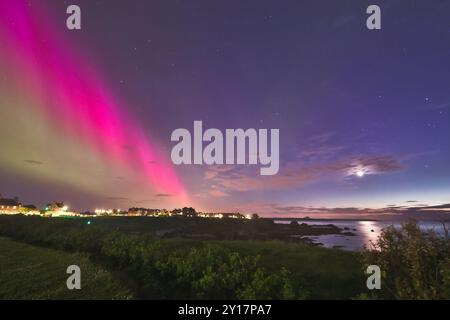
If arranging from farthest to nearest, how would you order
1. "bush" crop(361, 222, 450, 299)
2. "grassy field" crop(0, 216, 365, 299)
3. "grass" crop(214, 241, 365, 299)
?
"grass" crop(214, 241, 365, 299)
"grassy field" crop(0, 216, 365, 299)
"bush" crop(361, 222, 450, 299)

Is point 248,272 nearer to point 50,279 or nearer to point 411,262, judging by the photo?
point 411,262

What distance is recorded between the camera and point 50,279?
16.0 metres

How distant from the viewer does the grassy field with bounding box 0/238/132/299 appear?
13685 mm

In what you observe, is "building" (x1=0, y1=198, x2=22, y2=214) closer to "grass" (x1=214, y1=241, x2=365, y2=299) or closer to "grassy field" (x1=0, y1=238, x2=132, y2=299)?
"grassy field" (x1=0, y1=238, x2=132, y2=299)

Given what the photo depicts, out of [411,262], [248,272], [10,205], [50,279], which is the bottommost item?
[10,205]

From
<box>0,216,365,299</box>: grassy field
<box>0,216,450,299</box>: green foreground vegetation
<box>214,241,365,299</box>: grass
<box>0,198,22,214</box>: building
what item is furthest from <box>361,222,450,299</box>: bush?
<box>0,198,22,214</box>: building

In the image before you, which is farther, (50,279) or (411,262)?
(50,279)

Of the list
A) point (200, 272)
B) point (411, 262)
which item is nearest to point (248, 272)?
point (200, 272)

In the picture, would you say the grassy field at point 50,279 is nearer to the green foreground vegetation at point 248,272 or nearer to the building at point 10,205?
the green foreground vegetation at point 248,272

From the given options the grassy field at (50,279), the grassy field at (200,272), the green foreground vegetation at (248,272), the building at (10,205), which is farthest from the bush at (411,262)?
the building at (10,205)

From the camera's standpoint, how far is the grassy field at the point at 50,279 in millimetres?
13685

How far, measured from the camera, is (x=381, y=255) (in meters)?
11.6
